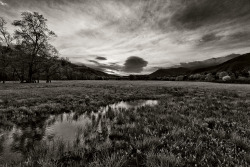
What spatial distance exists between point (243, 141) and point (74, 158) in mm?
5535

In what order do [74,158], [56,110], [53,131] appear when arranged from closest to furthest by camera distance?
[74,158], [53,131], [56,110]

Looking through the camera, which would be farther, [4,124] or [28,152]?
[4,124]

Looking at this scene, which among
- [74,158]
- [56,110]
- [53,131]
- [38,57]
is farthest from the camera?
[38,57]

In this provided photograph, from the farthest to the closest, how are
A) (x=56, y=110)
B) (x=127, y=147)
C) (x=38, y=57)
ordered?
1. (x=38, y=57)
2. (x=56, y=110)
3. (x=127, y=147)

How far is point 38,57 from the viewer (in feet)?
128

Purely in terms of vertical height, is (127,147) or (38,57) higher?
(38,57)

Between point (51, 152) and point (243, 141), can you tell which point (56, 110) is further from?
point (243, 141)

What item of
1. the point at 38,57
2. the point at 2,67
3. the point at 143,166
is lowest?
the point at 143,166

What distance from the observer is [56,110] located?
319 inches

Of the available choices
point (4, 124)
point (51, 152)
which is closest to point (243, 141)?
point (51, 152)

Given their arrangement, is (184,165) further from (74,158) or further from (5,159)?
(5,159)

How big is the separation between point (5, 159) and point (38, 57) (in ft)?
153

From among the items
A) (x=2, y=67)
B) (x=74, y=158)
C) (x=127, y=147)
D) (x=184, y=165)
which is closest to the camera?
(x=184, y=165)

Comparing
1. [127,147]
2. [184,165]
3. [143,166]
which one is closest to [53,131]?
[127,147]
